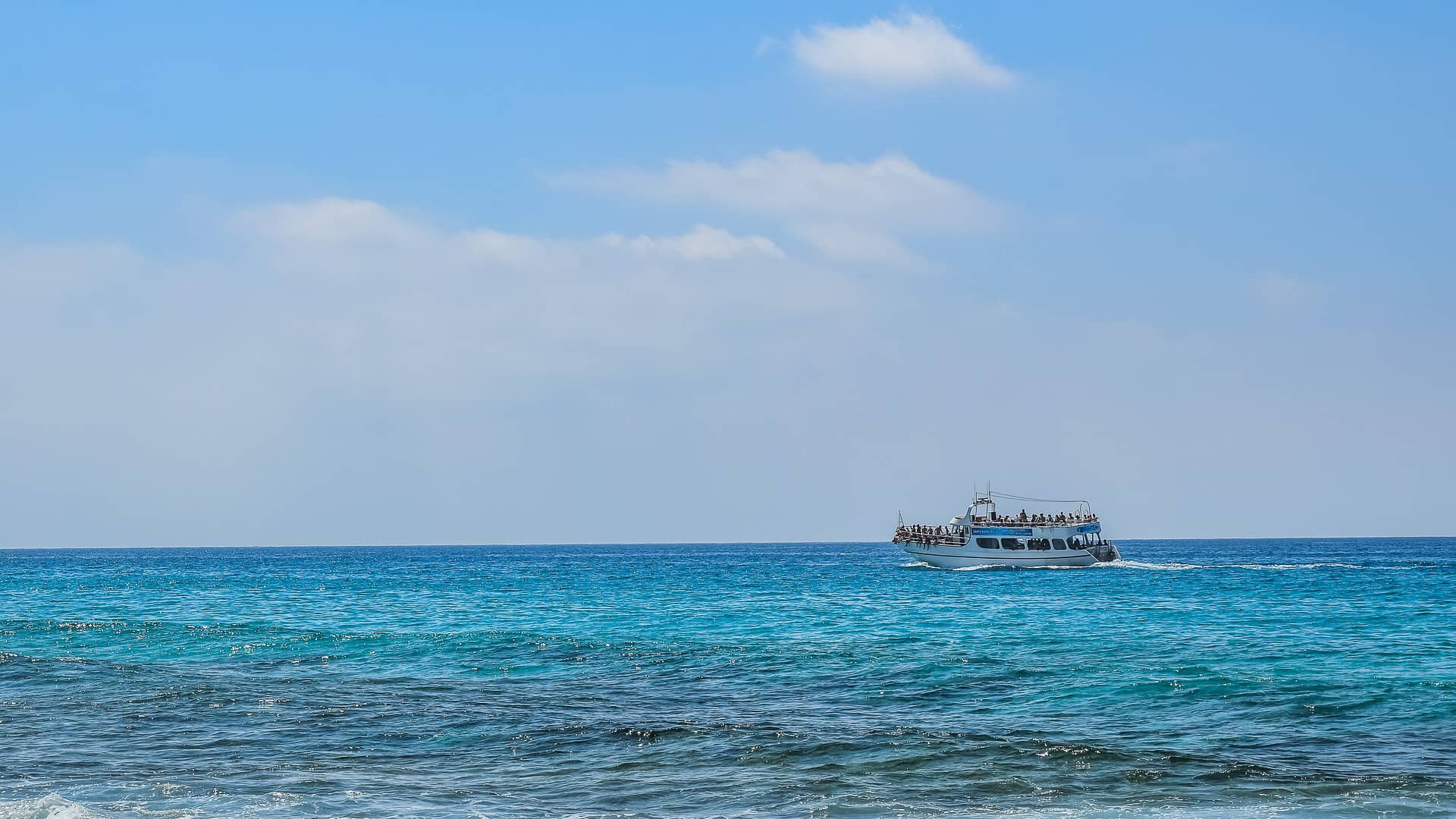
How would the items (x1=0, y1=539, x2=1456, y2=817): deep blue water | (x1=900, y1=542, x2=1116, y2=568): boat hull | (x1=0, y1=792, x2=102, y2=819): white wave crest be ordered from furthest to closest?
1. (x1=900, y1=542, x2=1116, y2=568): boat hull
2. (x1=0, y1=539, x2=1456, y2=817): deep blue water
3. (x1=0, y1=792, x2=102, y2=819): white wave crest

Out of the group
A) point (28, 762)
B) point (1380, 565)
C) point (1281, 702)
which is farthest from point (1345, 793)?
point (1380, 565)

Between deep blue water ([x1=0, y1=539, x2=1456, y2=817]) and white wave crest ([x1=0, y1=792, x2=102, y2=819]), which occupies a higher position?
white wave crest ([x1=0, y1=792, x2=102, y2=819])

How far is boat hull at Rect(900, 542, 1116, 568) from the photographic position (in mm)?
100250

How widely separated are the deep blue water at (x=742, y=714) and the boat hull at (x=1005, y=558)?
162ft

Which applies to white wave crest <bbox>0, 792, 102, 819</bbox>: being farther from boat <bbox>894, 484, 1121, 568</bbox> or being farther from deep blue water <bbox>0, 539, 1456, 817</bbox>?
boat <bbox>894, 484, 1121, 568</bbox>

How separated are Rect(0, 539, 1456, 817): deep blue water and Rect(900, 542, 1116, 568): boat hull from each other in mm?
49433

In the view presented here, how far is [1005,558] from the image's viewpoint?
100 metres

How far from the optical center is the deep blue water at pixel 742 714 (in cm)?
1758

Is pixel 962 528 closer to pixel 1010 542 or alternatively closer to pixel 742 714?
pixel 1010 542

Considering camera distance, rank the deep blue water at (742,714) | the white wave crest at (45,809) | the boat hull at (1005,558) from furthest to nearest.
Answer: the boat hull at (1005,558)
the deep blue water at (742,714)
the white wave crest at (45,809)

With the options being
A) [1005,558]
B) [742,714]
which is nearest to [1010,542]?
[1005,558]

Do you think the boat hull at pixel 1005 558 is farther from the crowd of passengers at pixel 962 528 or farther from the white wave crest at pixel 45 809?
the white wave crest at pixel 45 809

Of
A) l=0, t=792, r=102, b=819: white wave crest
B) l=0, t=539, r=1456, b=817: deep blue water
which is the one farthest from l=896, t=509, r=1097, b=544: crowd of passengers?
l=0, t=792, r=102, b=819: white wave crest

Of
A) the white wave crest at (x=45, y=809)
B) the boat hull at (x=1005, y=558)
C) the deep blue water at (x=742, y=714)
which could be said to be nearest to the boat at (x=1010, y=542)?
the boat hull at (x=1005, y=558)
